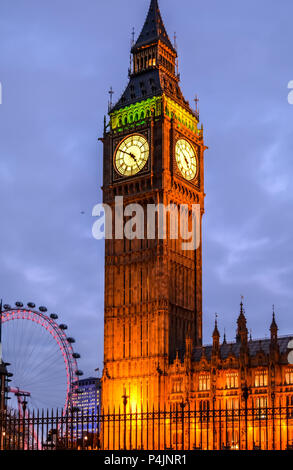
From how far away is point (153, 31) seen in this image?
403ft

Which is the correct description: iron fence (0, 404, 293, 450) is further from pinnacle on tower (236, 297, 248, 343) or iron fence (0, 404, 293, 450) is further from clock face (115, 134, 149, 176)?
clock face (115, 134, 149, 176)

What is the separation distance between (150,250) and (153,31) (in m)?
34.8

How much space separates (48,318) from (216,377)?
26458mm

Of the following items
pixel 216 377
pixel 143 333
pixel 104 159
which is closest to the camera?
pixel 216 377

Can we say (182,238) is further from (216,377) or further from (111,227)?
(216,377)

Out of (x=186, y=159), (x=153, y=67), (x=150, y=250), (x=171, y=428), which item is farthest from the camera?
(x=153, y=67)

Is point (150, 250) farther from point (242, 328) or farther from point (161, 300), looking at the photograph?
point (242, 328)

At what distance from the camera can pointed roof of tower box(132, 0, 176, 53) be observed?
122 meters

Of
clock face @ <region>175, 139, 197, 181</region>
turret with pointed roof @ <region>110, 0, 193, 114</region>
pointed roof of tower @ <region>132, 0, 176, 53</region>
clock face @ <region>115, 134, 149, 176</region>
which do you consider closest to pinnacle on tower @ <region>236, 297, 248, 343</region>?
clock face @ <region>175, 139, 197, 181</region>

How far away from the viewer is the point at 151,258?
109750 mm

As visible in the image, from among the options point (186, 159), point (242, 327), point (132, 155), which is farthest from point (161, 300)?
point (186, 159)

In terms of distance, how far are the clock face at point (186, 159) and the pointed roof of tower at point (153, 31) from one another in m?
16.5

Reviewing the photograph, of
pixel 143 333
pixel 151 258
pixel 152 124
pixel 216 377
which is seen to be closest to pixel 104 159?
pixel 152 124

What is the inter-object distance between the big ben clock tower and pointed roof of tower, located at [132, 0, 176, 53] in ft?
0.99
